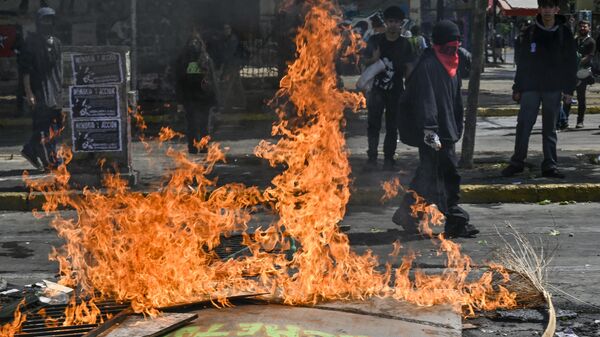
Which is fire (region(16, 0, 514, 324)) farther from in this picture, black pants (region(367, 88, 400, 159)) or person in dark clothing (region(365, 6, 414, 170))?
black pants (region(367, 88, 400, 159))

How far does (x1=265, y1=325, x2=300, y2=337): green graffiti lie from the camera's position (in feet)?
18.2

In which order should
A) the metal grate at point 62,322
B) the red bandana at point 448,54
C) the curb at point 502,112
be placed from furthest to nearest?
the curb at point 502,112, the red bandana at point 448,54, the metal grate at point 62,322

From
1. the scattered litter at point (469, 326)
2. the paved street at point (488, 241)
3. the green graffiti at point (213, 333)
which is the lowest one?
the paved street at point (488, 241)

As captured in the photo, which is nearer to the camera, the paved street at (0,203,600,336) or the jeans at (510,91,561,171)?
the paved street at (0,203,600,336)

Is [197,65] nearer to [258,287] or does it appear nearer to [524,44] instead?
[524,44]

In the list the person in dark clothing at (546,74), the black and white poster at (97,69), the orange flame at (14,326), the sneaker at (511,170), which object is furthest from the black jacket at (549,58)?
the orange flame at (14,326)

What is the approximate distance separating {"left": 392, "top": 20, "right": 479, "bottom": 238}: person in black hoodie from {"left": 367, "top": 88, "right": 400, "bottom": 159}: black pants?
3385 millimetres

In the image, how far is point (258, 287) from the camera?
6.59 meters

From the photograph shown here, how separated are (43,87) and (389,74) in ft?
14.0

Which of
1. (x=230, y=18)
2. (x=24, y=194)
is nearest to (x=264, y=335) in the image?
(x=24, y=194)

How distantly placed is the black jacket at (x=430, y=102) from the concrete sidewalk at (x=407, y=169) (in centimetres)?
231

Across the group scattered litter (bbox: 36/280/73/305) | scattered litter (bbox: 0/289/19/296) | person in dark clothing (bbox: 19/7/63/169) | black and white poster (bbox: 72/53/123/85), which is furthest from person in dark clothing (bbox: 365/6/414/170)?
scattered litter (bbox: 36/280/73/305)

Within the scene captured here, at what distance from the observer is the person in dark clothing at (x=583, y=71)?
55.7 feet

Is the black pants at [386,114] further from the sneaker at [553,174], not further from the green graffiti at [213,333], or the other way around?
the green graffiti at [213,333]
